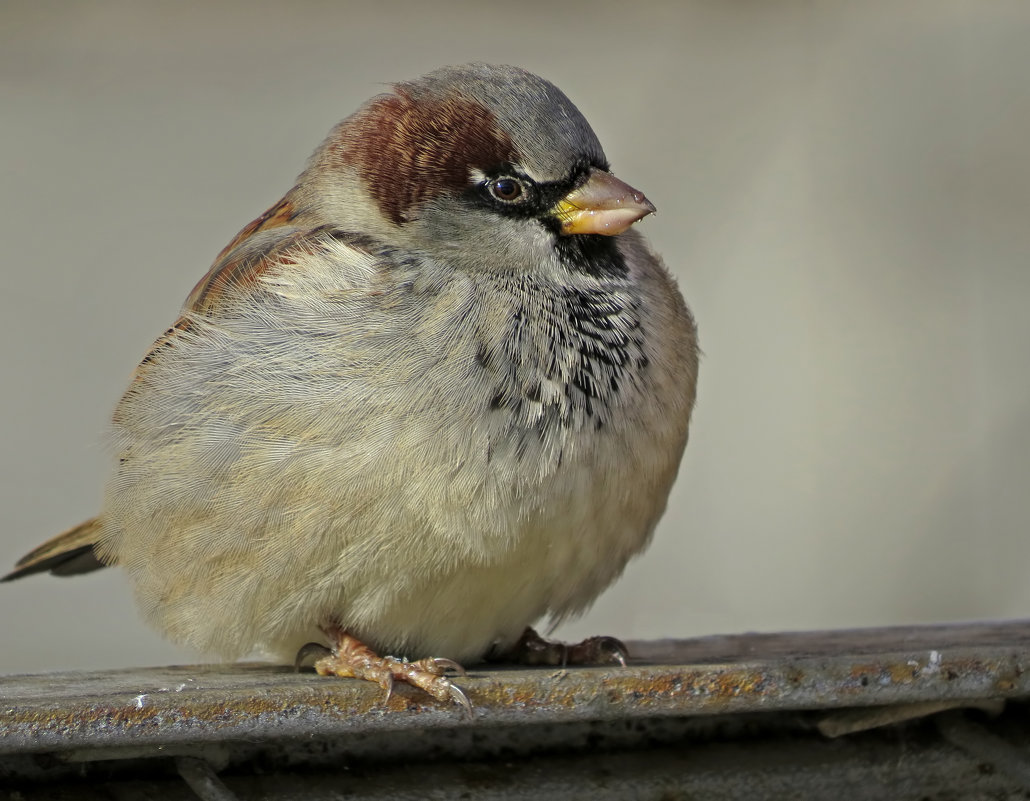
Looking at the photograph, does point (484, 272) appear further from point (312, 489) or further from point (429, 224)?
point (312, 489)

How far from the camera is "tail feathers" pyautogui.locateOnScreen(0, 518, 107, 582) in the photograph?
2.77m

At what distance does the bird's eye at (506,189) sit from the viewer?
7.62 ft

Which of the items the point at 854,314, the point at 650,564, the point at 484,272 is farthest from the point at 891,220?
the point at 484,272

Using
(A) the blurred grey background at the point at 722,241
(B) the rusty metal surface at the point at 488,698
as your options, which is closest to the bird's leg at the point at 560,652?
(B) the rusty metal surface at the point at 488,698

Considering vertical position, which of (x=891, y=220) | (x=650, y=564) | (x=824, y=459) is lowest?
(x=650, y=564)

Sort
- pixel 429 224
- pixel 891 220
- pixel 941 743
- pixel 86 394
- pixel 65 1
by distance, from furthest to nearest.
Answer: pixel 891 220, pixel 86 394, pixel 65 1, pixel 429 224, pixel 941 743

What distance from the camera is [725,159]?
4676 millimetres

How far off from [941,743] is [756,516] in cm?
291

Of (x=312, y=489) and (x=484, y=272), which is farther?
(x=484, y=272)

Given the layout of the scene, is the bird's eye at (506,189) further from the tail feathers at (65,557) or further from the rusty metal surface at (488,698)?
the tail feathers at (65,557)

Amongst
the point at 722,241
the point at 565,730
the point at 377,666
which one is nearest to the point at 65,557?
the point at 377,666

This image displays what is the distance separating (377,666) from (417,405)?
14.4 inches

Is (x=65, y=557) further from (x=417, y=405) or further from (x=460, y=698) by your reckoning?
(x=460, y=698)

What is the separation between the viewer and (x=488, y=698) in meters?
1.80
